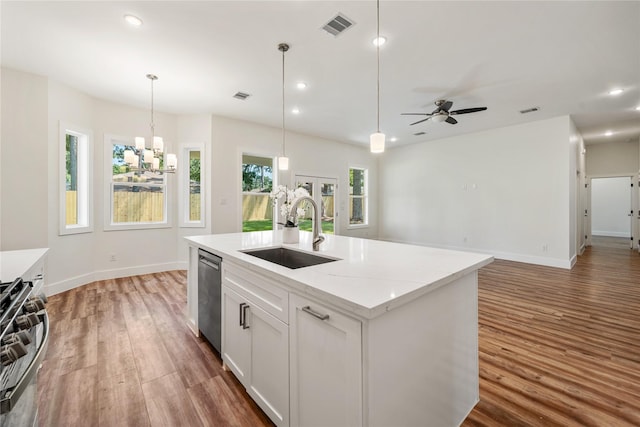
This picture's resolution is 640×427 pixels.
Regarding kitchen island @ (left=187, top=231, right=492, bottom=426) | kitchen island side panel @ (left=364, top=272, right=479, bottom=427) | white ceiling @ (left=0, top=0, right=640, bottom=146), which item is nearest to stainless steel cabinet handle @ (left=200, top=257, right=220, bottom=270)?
kitchen island @ (left=187, top=231, right=492, bottom=426)

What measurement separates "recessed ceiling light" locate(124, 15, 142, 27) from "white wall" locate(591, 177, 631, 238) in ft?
45.7

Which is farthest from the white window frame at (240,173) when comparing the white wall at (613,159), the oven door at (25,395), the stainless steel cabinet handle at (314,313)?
the white wall at (613,159)

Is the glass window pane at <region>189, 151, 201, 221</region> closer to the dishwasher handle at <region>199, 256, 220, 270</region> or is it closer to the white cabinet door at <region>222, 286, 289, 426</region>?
the dishwasher handle at <region>199, 256, 220, 270</region>

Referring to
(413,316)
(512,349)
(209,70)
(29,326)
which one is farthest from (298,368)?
(209,70)

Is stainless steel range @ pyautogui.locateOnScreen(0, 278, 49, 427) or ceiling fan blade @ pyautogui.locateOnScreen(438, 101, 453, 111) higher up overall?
ceiling fan blade @ pyautogui.locateOnScreen(438, 101, 453, 111)

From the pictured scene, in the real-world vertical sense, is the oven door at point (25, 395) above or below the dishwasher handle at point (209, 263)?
below

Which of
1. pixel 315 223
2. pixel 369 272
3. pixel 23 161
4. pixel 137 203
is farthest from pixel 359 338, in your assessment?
pixel 137 203

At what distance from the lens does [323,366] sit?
1.17m

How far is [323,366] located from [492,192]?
643 centimetres

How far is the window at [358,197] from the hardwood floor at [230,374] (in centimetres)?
452

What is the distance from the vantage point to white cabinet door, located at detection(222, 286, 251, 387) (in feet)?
5.73

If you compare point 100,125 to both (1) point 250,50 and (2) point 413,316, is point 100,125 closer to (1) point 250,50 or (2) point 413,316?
(1) point 250,50

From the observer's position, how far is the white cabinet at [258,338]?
1.42 meters

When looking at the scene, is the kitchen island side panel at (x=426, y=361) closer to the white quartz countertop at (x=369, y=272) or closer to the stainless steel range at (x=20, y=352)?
the white quartz countertop at (x=369, y=272)
